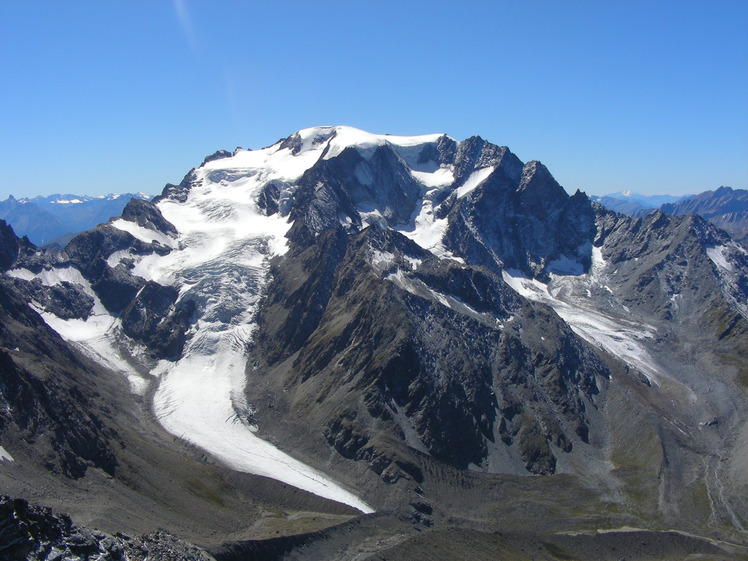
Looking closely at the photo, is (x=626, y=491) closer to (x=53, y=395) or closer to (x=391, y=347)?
(x=391, y=347)

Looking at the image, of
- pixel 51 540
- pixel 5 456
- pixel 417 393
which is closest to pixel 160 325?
pixel 417 393

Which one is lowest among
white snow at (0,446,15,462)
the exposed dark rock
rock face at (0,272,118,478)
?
white snow at (0,446,15,462)

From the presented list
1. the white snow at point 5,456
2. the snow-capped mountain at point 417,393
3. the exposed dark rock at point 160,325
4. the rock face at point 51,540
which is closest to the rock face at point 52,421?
the white snow at point 5,456

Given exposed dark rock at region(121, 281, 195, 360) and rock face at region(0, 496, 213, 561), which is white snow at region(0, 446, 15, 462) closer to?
rock face at region(0, 496, 213, 561)

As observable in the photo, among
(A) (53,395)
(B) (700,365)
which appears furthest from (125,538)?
(B) (700,365)

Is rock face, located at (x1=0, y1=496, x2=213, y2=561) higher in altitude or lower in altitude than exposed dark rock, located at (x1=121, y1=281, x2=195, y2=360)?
lower

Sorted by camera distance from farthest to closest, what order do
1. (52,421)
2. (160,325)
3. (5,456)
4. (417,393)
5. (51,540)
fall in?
1. (160,325)
2. (417,393)
3. (52,421)
4. (5,456)
5. (51,540)

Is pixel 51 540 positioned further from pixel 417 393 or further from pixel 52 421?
pixel 417 393

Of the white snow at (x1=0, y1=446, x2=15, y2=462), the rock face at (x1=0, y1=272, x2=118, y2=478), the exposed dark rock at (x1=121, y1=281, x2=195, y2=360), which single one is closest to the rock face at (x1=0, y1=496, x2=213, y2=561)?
the white snow at (x1=0, y1=446, x2=15, y2=462)

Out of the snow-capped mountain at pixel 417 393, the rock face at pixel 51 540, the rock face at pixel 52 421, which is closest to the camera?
the rock face at pixel 51 540

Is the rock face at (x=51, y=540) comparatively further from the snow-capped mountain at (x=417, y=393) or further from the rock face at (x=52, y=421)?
the snow-capped mountain at (x=417, y=393)

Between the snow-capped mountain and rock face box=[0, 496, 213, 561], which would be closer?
rock face box=[0, 496, 213, 561]

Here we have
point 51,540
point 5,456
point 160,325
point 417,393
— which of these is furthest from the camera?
point 160,325
